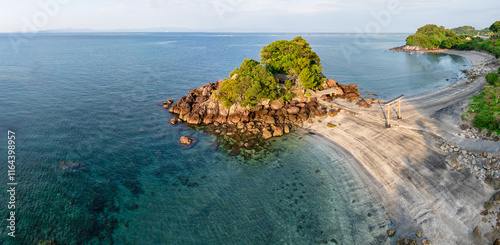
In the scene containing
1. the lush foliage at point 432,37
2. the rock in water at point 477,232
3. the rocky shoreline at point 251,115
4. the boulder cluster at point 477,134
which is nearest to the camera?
the rock in water at point 477,232

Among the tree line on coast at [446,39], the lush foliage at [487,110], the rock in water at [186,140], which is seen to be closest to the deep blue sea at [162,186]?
the rock in water at [186,140]

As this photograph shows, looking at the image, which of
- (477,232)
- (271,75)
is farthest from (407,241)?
(271,75)

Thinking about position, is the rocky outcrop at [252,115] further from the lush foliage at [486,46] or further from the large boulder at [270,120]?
the lush foliage at [486,46]

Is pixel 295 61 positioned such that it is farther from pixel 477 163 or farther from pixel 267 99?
pixel 477 163

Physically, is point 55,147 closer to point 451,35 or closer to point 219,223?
point 219,223

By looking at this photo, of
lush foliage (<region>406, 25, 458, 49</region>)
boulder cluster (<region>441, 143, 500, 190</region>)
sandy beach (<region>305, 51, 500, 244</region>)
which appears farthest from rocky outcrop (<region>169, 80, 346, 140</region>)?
lush foliage (<region>406, 25, 458, 49</region>)

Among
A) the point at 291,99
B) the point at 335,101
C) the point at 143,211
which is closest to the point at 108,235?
the point at 143,211
